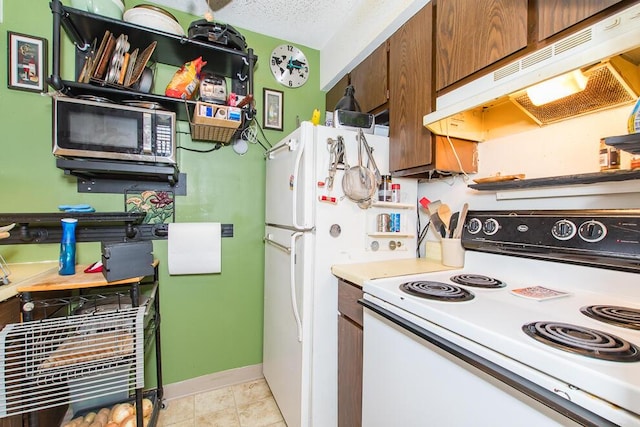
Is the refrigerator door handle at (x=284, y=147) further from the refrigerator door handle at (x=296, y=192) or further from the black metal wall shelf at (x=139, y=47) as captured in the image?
the black metal wall shelf at (x=139, y=47)

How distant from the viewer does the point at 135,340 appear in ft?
3.94

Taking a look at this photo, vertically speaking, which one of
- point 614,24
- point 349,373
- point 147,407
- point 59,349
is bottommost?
point 147,407

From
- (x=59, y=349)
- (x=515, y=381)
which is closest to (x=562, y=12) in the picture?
(x=515, y=381)

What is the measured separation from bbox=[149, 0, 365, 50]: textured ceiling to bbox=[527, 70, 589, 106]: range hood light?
1244 mm

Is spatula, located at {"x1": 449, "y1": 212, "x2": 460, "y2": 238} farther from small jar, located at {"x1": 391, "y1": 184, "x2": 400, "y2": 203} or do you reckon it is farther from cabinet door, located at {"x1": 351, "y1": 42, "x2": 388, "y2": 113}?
cabinet door, located at {"x1": 351, "y1": 42, "x2": 388, "y2": 113}

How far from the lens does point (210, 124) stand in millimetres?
1633

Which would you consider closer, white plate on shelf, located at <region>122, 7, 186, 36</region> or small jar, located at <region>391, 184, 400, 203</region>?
white plate on shelf, located at <region>122, 7, 186, 36</region>

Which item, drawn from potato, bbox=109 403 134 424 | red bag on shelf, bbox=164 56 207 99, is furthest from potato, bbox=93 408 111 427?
red bag on shelf, bbox=164 56 207 99

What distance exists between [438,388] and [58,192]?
2.17 m

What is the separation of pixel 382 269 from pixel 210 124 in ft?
4.26

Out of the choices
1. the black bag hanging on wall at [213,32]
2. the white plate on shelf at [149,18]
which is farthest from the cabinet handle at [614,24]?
the white plate on shelf at [149,18]

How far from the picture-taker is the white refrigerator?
1.41 meters

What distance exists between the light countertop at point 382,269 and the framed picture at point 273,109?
51.3 inches

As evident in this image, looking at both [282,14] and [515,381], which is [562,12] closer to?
[515,381]
